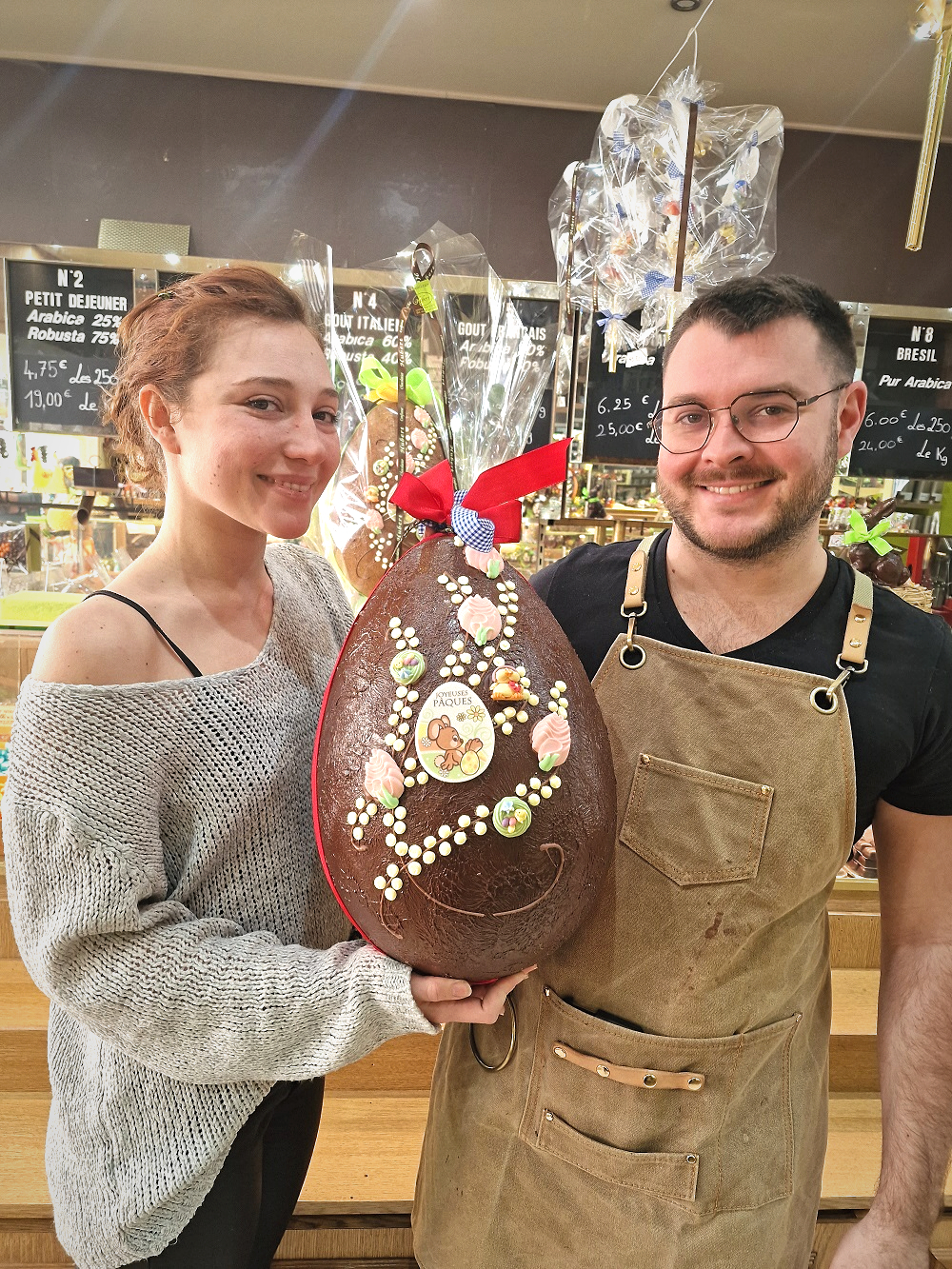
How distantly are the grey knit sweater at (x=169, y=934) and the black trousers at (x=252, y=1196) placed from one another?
0.04m

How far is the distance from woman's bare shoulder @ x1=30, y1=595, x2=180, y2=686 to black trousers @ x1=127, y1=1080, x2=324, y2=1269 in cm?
63

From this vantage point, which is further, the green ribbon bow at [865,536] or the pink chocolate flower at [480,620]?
the green ribbon bow at [865,536]

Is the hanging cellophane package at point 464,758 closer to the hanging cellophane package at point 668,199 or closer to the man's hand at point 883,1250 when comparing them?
the man's hand at point 883,1250

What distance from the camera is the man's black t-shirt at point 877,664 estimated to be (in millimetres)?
1187

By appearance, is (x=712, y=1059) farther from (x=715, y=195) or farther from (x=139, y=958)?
(x=715, y=195)

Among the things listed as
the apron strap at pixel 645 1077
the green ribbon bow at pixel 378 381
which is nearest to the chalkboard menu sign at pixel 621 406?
the green ribbon bow at pixel 378 381

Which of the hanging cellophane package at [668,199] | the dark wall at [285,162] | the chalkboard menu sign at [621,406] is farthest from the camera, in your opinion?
the dark wall at [285,162]

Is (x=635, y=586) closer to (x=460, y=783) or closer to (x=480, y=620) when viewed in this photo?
(x=480, y=620)

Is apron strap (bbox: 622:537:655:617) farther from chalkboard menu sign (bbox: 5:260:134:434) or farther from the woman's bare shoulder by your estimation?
chalkboard menu sign (bbox: 5:260:134:434)

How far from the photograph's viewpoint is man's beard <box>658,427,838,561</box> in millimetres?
1188

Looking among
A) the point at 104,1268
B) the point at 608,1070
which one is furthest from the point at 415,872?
the point at 104,1268

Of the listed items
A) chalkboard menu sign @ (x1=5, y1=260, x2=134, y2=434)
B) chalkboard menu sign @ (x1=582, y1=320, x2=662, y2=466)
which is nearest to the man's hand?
chalkboard menu sign @ (x1=582, y1=320, x2=662, y2=466)

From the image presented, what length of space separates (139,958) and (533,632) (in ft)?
1.95

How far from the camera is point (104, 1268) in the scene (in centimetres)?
113
